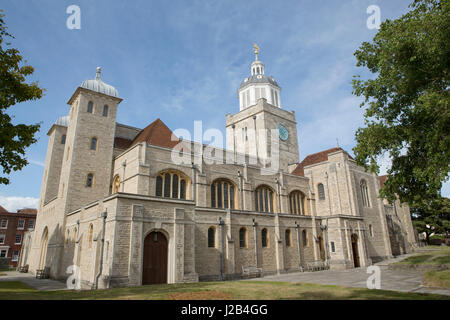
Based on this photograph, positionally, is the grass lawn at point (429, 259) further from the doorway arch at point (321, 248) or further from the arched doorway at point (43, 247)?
the arched doorway at point (43, 247)

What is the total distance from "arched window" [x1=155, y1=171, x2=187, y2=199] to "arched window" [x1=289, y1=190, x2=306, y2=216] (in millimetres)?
15079

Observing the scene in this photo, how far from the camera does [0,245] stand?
50844 millimetres

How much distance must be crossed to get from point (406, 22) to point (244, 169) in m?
19.8

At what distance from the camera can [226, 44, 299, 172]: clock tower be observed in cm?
4600

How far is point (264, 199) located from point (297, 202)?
5575 mm

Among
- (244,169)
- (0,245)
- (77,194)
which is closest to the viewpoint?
(77,194)

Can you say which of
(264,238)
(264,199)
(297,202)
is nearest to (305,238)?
(264,238)

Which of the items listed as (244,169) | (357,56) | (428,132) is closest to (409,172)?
(428,132)

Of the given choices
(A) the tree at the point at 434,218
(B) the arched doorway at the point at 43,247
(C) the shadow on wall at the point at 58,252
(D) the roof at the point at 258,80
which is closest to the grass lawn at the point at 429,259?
(A) the tree at the point at 434,218

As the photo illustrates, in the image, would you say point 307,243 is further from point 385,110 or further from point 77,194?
point 77,194

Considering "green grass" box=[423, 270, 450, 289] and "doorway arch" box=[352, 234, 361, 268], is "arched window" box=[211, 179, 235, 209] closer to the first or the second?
"doorway arch" box=[352, 234, 361, 268]

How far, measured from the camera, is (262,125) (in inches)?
1821

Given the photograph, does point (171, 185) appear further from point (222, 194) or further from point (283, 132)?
point (283, 132)

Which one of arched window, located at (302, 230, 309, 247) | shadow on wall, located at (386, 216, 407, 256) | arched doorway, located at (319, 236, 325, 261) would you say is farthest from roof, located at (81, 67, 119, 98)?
shadow on wall, located at (386, 216, 407, 256)
